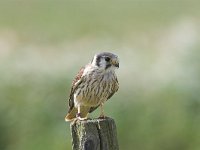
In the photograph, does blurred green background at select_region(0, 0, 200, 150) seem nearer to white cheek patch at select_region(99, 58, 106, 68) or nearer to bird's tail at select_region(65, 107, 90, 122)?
bird's tail at select_region(65, 107, 90, 122)

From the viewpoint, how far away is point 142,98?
16.8 metres

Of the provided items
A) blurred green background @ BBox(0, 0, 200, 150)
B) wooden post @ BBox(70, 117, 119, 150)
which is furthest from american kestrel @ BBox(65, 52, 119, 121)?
blurred green background @ BBox(0, 0, 200, 150)

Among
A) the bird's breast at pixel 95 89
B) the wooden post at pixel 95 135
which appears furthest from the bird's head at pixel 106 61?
the wooden post at pixel 95 135

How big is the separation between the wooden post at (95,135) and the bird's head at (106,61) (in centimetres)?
190

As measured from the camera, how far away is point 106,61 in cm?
1154

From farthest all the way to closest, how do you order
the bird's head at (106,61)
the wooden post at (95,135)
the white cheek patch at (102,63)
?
1. the white cheek patch at (102,63)
2. the bird's head at (106,61)
3. the wooden post at (95,135)

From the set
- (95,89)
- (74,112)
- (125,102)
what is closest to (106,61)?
(95,89)

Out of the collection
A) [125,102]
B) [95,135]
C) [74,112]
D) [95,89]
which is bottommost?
[95,135]

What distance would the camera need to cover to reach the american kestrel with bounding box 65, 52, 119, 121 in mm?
12000

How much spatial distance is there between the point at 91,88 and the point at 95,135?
8.94 ft

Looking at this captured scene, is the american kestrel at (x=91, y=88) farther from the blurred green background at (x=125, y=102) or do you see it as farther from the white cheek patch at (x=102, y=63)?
the blurred green background at (x=125, y=102)

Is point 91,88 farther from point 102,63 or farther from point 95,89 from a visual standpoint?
point 102,63

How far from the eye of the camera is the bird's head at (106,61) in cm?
1138

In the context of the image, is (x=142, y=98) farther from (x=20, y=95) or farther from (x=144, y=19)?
(x=144, y=19)
